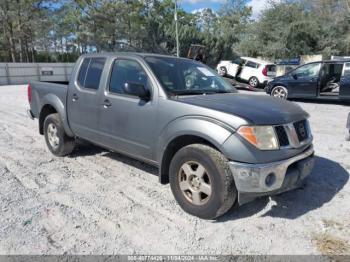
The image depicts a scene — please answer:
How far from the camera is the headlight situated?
299 centimetres

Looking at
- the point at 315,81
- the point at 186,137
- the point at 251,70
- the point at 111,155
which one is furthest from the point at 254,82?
the point at 186,137

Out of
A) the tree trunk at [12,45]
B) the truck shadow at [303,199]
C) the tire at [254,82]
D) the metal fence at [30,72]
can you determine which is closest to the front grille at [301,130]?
the truck shadow at [303,199]

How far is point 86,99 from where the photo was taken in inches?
182

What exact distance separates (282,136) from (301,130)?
455 millimetres

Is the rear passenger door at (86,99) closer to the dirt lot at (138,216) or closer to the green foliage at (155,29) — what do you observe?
the dirt lot at (138,216)

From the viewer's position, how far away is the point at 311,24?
30.9m

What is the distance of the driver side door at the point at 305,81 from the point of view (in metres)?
11.8

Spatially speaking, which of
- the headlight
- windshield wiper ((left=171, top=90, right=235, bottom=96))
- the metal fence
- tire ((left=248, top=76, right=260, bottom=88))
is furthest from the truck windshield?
the metal fence

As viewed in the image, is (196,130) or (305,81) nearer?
(196,130)

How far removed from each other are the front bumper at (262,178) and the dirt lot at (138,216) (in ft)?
1.43

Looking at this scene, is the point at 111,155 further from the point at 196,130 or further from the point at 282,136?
the point at 282,136

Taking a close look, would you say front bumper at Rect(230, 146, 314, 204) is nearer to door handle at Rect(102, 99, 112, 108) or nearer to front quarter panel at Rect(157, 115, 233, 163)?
front quarter panel at Rect(157, 115, 233, 163)

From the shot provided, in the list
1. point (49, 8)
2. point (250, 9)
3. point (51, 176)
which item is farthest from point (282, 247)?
point (250, 9)

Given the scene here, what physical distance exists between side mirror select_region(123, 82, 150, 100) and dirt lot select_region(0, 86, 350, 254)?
1.24m
